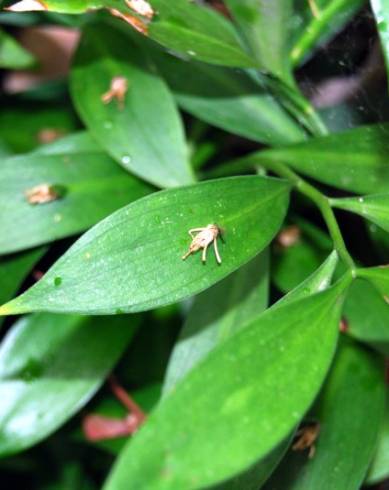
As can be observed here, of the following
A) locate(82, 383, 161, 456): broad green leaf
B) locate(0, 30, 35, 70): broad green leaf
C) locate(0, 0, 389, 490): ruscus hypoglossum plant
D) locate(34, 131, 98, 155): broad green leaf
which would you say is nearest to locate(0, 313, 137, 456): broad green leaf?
locate(0, 0, 389, 490): ruscus hypoglossum plant

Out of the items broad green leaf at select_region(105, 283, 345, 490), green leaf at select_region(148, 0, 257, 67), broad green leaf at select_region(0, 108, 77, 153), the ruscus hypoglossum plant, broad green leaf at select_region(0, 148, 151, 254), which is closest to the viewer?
broad green leaf at select_region(105, 283, 345, 490)

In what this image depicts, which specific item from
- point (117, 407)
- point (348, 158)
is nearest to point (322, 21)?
point (348, 158)

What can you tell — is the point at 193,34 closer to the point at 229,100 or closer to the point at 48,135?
the point at 229,100

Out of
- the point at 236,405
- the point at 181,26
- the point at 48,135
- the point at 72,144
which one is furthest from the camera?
the point at 48,135

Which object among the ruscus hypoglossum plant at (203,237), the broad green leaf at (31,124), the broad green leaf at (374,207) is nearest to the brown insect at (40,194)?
the ruscus hypoglossum plant at (203,237)

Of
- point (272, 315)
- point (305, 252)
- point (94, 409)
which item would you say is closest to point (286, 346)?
point (272, 315)

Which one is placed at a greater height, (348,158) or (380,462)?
(348,158)

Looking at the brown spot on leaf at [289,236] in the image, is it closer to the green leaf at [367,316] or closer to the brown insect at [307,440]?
the green leaf at [367,316]

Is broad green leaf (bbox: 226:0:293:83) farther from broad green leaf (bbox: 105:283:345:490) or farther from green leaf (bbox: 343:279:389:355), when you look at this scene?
broad green leaf (bbox: 105:283:345:490)
